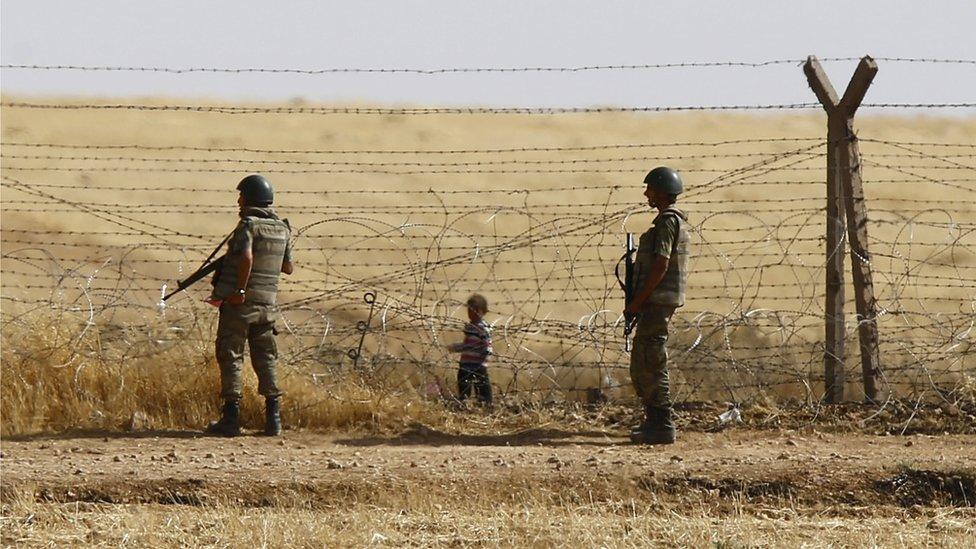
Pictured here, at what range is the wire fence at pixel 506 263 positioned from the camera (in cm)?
866

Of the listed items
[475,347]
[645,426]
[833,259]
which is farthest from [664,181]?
[475,347]

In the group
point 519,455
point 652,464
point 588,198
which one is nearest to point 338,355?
point 519,455

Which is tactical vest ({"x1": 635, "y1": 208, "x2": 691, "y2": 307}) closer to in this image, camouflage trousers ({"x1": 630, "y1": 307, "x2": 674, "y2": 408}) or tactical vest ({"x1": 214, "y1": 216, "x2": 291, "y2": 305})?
camouflage trousers ({"x1": 630, "y1": 307, "x2": 674, "y2": 408})

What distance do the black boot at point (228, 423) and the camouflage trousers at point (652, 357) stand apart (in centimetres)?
216

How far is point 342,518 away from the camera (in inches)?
246

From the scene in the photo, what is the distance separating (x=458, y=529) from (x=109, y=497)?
1806 millimetres

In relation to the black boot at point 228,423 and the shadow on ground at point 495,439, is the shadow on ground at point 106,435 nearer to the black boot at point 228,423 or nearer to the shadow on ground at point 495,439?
the black boot at point 228,423

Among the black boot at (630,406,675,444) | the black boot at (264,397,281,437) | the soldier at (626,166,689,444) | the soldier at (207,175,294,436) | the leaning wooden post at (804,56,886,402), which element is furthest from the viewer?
the leaning wooden post at (804,56,886,402)

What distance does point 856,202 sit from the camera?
8539mm

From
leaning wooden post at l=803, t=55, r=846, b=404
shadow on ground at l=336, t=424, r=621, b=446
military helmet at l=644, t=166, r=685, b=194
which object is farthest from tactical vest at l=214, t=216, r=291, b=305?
leaning wooden post at l=803, t=55, r=846, b=404

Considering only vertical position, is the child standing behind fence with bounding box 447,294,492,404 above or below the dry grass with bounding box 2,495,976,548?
above

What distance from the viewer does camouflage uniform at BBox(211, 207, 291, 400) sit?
320 inches

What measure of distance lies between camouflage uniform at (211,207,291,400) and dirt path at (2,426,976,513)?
471 millimetres

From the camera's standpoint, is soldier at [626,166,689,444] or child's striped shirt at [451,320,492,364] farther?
child's striped shirt at [451,320,492,364]
